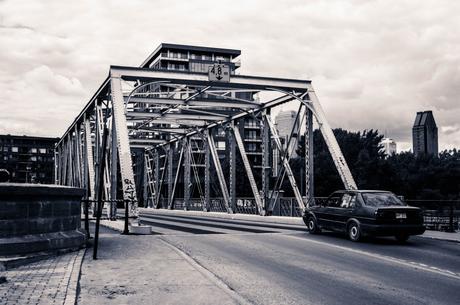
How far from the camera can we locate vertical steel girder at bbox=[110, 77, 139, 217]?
17.2 meters

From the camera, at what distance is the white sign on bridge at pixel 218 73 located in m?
22.7

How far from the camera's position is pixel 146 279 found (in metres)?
8.05

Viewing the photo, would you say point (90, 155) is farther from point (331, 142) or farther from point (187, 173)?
point (331, 142)

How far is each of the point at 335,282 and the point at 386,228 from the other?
20.0 ft

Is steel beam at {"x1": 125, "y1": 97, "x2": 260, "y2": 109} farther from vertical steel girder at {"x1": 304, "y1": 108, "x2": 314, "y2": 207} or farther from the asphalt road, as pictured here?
the asphalt road

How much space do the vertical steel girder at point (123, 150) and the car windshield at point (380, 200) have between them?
697 centimetres

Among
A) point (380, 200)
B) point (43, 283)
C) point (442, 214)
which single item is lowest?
point (43, 283)

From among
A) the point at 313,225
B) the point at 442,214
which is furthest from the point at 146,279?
the point at 442,214

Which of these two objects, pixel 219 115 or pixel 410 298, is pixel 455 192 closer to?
pixel 219 115

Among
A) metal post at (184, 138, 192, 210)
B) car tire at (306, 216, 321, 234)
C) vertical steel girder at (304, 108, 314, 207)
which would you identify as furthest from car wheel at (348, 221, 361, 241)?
metal post at (184, 138, 192, 210)

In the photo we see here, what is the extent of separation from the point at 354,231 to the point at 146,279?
26.0ft

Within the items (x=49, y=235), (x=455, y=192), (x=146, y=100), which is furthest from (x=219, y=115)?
(x=455, y=192)

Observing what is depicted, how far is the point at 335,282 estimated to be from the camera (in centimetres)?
805

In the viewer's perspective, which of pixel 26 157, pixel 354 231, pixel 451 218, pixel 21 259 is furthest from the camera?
pixel 26 157
